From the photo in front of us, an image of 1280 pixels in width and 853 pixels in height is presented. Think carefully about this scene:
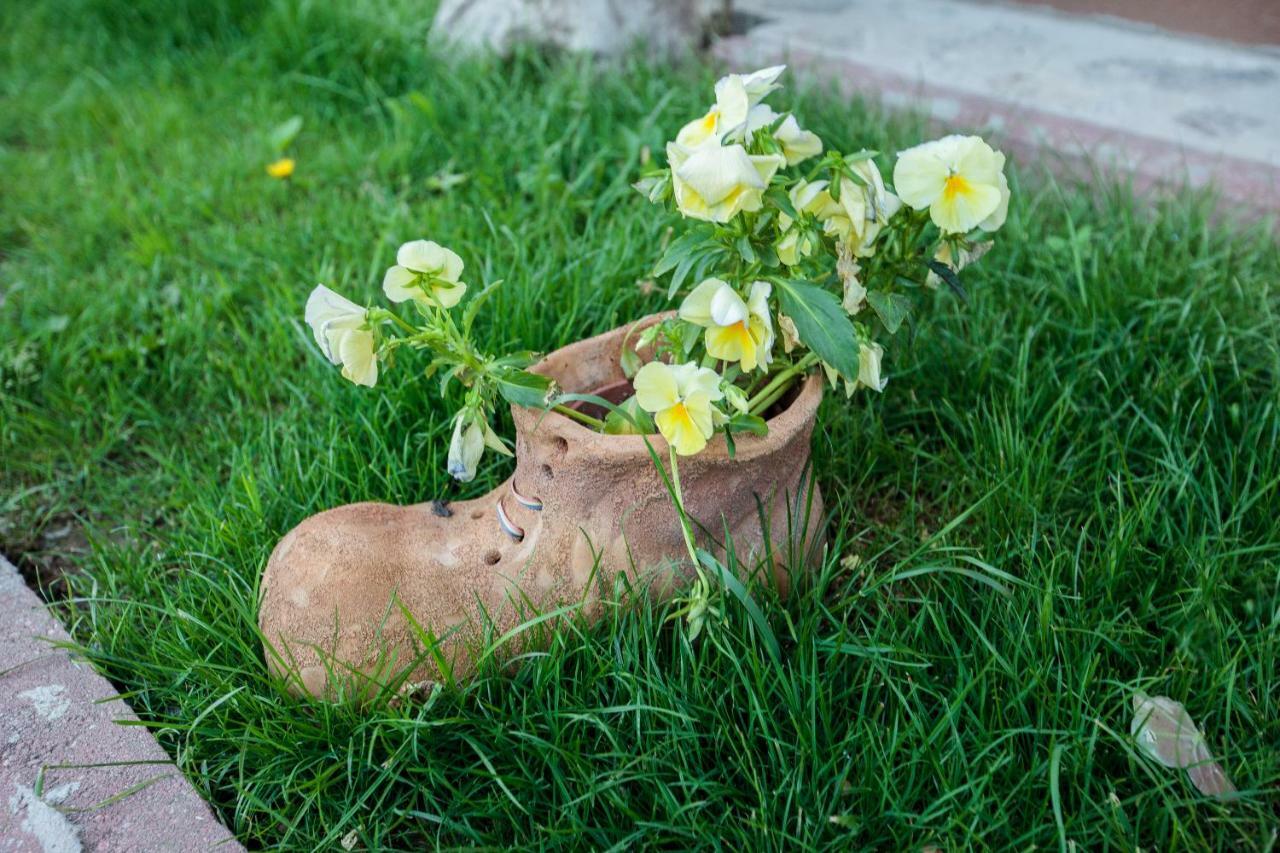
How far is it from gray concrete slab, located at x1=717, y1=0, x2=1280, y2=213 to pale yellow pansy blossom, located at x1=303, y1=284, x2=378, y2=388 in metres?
1.86

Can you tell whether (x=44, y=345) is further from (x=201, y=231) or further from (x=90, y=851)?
(x=90, y=851)

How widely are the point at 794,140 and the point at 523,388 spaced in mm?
483

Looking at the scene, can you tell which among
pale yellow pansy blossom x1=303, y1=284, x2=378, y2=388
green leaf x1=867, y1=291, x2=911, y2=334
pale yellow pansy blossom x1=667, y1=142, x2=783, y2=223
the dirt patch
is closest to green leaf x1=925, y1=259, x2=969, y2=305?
green leaf x1=867, y1=291, x2=911, y2=334

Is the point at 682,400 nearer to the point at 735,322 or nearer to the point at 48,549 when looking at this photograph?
the point at 735,322

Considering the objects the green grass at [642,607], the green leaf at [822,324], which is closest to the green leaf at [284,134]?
the green grass at [642,607]

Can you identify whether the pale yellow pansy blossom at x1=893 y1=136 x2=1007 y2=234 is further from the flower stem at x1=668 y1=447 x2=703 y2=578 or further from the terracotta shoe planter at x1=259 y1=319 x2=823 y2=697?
the flower stem at x1=668 y1=447 x2=703 y2=578

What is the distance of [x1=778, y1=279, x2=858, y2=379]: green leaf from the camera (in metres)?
1.34

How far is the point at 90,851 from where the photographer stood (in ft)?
4.32

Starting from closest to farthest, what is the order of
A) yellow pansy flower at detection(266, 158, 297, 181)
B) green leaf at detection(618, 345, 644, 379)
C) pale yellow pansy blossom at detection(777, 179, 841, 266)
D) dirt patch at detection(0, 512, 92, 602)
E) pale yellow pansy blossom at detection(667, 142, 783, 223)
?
1. pale yellow pansy blossom at detection(667, 142, 783, 223)
2. pale yellow pansy blossom at detection(777, 179, 841, 266)
3. green leaf at detection(618, 345, 644, 379)
4. dirt patch at detection(0, 512, 92, 602)
5. yellow pansy flower at detection(266, 158, 297, 181)

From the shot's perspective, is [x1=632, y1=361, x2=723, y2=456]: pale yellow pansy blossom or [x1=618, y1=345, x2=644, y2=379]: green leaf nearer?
[x1=632, y1=361, x2=723, y2=456]: pale yellow pansy blossom

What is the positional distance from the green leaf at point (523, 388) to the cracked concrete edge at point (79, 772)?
2.09 ft

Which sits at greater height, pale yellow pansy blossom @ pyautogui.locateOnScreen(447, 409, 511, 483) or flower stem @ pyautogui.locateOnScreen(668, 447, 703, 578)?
pale yellow pansy blossom @ pyautogui.locateOnScreen(447, 409, 511, 483)

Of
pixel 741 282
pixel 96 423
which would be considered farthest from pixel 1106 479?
pixel 96 423

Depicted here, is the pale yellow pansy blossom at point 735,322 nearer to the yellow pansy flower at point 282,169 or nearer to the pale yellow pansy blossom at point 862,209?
the pale yellow pansy blossom at point 862,209
